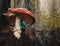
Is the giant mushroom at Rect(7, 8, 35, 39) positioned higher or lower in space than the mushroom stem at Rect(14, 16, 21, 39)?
higher

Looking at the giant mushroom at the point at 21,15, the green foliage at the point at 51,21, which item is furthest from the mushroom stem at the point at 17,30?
the green foliage at the point at 51,21

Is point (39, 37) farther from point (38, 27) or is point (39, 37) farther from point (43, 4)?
point (43, 4)

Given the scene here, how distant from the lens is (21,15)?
61.2 inches

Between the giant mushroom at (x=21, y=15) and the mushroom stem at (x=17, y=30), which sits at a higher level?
the giant mushroom at (x=21, y=15)

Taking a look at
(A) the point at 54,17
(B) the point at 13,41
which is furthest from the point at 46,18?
(B) the point at 13,41

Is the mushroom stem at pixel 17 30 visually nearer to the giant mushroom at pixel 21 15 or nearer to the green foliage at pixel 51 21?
→ the giant mushroom at pixel 21 15

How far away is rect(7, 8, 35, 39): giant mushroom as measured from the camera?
5.02 ft

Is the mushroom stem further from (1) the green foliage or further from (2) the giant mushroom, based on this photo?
(1) the green foliage

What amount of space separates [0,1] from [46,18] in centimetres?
31

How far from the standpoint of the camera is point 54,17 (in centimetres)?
160

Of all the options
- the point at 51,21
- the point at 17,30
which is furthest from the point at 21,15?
the point at 51,21

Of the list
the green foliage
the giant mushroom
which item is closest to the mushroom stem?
the giant mushroom

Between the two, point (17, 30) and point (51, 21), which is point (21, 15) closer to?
point (17, 30)

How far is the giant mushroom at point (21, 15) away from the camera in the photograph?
5.02 feet
